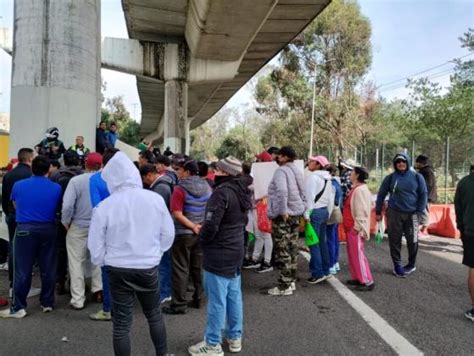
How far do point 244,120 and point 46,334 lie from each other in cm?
7198

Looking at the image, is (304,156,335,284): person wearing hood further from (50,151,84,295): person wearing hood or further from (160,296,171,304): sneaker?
(50,151,84,295): person wearing hood

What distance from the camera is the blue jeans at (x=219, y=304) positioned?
431 centimetres

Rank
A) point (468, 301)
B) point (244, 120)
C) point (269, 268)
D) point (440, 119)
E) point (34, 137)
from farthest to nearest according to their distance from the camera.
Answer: point (244, 120) → point (440, 119) → point (34, 137) → point (269, 268) → point (468, 301)

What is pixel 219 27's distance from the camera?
13.1 metres

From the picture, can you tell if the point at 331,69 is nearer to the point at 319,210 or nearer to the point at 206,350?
the point at 319,210

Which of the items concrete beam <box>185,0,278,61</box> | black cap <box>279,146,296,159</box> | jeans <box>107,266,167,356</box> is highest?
concrete beam <box>185,0,278,61</box>

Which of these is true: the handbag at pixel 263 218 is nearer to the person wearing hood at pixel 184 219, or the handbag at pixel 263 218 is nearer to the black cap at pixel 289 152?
the black cap at pixel 289 152

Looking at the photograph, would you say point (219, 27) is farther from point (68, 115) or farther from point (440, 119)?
point (440, 119)

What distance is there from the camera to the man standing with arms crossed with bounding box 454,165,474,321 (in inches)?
223

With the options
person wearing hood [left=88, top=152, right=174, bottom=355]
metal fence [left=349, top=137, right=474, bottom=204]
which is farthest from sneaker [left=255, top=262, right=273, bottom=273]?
metal fence [left=349, top=137, right=474, bottom=204]

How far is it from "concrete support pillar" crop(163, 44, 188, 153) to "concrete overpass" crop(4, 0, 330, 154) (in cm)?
4

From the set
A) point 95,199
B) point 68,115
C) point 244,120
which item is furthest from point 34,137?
point 244,120

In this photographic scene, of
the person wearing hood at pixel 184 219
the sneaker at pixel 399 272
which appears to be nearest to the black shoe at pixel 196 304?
the person wearing hood at pixel 184 219

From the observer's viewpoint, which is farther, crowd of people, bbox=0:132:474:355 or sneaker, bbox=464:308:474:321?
sneaker, bbox=464:308:474:321
